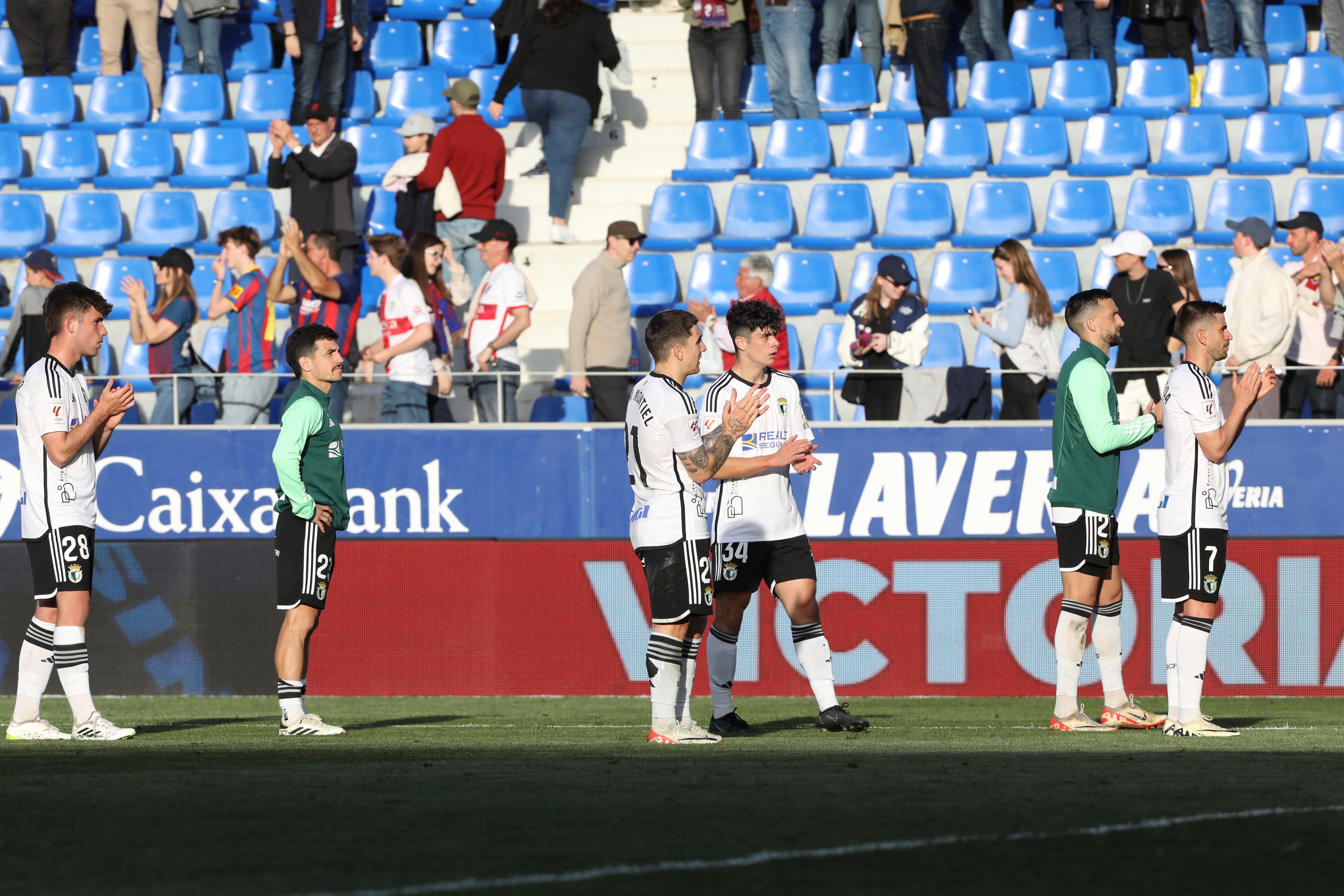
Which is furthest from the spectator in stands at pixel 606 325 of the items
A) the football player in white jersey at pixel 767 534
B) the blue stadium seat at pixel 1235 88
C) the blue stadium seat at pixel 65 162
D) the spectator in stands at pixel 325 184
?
the blue stadium seat at pixel 65 162

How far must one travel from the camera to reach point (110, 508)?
1245cm

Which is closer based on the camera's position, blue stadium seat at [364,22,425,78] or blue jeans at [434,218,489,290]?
blue jeans at [434,218,489,290]

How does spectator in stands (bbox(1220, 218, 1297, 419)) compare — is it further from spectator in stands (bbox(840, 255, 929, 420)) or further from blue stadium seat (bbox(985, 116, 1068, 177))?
blue stadium seat (bbox(985, 116, 1068, 177))

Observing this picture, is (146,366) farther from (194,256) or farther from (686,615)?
(686,615)

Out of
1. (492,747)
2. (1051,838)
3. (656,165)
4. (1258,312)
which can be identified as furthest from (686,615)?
(656,165)

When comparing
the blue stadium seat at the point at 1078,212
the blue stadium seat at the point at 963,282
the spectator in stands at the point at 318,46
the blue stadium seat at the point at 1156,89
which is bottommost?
the blue stadium seat at the point at 963,282

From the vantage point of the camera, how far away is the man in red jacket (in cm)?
1441

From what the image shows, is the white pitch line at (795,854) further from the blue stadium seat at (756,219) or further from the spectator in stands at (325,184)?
the spectator in stands at (325,184)

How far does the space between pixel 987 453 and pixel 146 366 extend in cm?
750

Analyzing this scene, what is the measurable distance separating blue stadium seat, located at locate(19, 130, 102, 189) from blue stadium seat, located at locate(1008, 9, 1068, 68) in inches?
368

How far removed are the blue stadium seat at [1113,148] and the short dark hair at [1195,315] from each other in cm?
758

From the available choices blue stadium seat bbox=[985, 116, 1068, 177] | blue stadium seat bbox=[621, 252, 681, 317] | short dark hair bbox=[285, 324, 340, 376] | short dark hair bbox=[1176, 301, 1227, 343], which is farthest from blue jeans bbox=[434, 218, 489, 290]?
short dark hair bbox=[1176, 301, 1227, 343]

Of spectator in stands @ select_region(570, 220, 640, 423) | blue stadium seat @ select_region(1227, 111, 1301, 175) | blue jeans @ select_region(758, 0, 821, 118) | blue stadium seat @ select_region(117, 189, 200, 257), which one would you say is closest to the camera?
spectator in stands @ select_region(570, 220, 640, 423)

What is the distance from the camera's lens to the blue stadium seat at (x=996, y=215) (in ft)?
49.6
